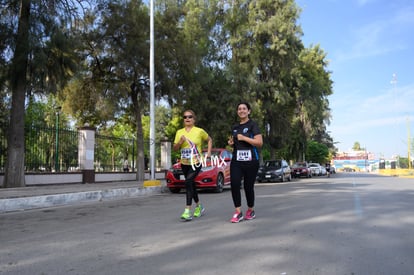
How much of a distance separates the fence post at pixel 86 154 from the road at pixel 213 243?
9.10 metres

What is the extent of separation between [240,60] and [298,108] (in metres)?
9.77

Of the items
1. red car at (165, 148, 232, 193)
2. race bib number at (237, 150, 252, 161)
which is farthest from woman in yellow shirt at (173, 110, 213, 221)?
red car at (165, 148, 232, 193)

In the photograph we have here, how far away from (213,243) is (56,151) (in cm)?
1262

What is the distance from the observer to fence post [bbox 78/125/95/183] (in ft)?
56.0

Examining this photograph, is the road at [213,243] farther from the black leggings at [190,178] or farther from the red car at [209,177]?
the red car at [209,177]

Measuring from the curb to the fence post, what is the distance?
14.3 ft

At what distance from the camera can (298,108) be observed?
36250 mm

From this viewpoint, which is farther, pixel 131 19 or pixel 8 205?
pixel 131 19

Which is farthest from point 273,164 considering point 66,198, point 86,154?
point 66,198

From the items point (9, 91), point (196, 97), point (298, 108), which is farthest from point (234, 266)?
point (298, 108)

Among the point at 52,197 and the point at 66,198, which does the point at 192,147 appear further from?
the point at 66,198

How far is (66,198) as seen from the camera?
10.8 meters

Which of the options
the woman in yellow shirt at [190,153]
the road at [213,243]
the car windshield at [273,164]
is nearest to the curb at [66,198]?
the road at [213,243]

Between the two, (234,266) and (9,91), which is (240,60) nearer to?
(9,91)
